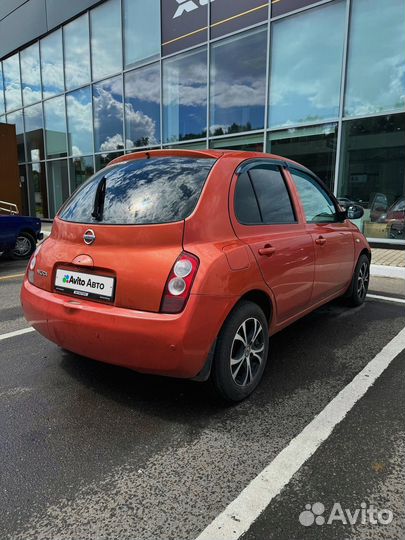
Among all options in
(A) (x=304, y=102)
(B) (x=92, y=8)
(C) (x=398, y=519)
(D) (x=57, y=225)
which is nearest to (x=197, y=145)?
(A) (x=304, y=102)

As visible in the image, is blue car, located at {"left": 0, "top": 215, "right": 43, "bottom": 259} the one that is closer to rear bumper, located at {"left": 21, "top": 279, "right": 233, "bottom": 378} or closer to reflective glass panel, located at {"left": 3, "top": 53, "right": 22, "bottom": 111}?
rear bumper, located at {"left": 21, "top": 279, "right": 233, "bottom": 378}

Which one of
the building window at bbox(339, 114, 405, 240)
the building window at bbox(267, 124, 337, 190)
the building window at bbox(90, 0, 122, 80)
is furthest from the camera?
the building window at bbox(90, 0, 122, 80)

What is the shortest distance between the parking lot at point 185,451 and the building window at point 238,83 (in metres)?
9.23

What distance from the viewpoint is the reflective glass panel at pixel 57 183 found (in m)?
17.9

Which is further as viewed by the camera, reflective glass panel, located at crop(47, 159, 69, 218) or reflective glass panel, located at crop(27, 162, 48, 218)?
reflective glass panel, located at crop(27, 162, 48, 218)

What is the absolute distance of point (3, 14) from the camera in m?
19.9

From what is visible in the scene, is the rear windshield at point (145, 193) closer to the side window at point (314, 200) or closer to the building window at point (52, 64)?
the side window at point (314, 200)

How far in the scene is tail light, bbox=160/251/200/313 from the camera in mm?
2436

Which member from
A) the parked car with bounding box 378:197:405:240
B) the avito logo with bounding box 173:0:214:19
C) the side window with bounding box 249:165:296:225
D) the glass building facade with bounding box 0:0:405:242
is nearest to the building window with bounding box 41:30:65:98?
the glass building facade with bounding box 0:0:405:242

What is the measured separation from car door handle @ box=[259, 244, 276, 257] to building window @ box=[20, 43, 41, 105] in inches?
759

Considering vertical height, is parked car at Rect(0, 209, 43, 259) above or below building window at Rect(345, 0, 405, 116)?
below

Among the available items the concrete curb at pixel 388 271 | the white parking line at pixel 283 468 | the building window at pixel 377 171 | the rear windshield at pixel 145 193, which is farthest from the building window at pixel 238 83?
the white parking line at pixel 283 468

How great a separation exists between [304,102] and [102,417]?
976 cm

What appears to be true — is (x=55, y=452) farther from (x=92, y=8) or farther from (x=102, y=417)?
(x=92, y=8)
